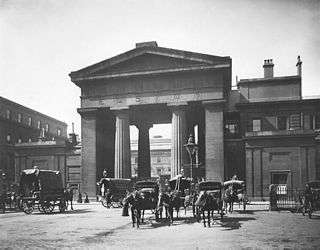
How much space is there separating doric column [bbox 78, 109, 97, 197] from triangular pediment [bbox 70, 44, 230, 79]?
435cm

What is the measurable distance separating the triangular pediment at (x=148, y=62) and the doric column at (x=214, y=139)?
14.3 feet

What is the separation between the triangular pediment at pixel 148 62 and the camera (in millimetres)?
37000

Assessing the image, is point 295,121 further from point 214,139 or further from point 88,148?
point 88,148

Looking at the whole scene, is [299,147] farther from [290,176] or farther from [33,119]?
[33,119]

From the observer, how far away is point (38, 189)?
24891mm

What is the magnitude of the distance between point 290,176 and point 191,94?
12695 mm

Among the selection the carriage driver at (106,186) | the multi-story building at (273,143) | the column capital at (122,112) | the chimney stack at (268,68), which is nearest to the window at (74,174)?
the column capital at (122,112)

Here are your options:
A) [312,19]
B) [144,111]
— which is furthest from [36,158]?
[312,19]

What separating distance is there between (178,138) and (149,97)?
5.27m

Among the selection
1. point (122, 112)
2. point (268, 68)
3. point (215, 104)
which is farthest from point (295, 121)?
point (122, 112)

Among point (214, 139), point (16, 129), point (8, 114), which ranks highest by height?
point (8, 114)

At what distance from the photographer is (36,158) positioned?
4800 cm

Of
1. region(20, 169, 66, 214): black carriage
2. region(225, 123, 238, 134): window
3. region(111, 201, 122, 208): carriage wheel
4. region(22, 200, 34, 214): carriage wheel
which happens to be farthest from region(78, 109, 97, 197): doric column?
region(225, 123, 238, 134): window

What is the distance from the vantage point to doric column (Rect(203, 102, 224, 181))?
36656 millimetres
